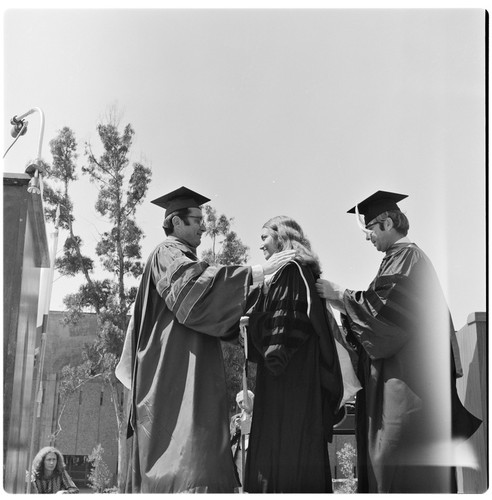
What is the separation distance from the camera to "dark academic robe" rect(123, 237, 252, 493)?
4816 millimetres

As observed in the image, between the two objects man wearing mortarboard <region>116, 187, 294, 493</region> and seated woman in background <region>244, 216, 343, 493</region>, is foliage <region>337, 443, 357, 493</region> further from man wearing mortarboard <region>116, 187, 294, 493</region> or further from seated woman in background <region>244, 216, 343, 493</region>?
man wearing mortarboard <region>116, 187, 294, 493</region>

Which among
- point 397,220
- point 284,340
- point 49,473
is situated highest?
point 397,220

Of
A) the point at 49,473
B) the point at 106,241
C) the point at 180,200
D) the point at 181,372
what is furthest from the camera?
the point at 180,200

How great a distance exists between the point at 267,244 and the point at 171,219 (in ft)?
1.95

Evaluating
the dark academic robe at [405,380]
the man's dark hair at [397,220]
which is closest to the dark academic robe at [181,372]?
the dark academic robe at [405,380]

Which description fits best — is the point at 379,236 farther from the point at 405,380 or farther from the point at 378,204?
the point at 405,380

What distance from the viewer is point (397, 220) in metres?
5.25

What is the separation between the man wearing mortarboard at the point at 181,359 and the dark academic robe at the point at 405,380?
2.07ft

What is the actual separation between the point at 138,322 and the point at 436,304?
174 cm

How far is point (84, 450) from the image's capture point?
195 inches

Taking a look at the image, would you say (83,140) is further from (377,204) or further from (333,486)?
(333,486)

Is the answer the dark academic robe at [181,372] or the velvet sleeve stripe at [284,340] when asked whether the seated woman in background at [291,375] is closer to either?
the velvet sleeve stripe at [284,340]

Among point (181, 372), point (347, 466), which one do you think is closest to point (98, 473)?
point (181, 372)

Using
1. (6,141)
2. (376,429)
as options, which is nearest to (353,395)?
(376,429)
